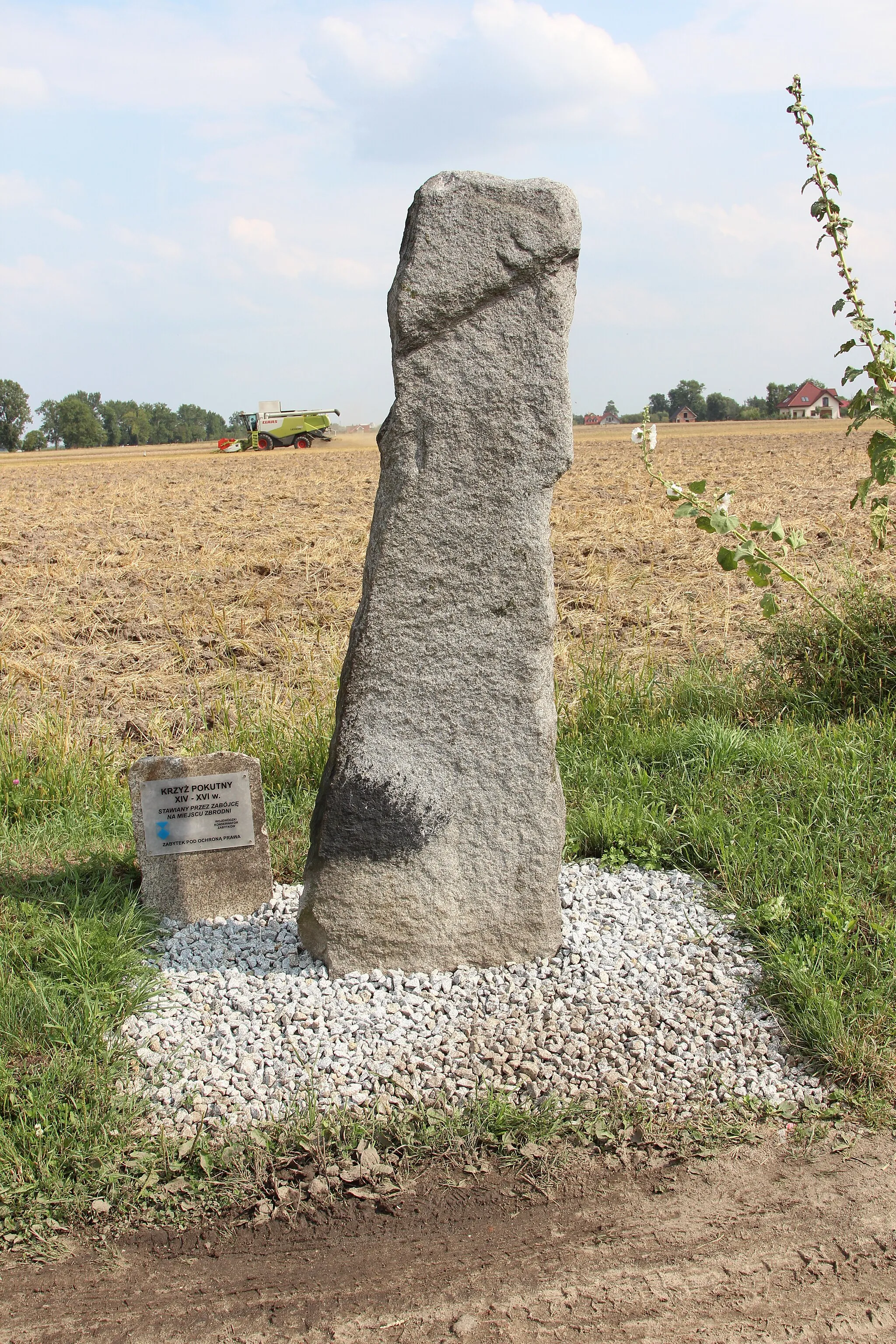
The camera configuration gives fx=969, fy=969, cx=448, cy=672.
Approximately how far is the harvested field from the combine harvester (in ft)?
54.3

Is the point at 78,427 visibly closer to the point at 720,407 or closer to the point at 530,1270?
the point at 720,407

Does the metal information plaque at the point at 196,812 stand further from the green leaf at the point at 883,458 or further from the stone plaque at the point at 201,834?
the green leaf at the point at 883,458

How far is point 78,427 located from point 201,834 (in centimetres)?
9983

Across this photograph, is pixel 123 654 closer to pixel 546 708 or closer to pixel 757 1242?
pixel 546 708

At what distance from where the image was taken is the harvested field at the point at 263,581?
6801 mm

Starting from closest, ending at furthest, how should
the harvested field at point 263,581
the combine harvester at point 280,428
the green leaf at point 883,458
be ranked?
the green leaf at point 883,458 → the harvested field at point 263,581 → the combine harvester at point 280,428

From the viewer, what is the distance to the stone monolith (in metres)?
3.06

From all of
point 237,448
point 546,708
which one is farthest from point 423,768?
point 237,448

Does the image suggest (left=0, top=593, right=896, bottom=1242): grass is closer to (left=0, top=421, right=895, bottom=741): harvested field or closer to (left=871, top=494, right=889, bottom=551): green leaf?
(left=871, top=494, right=889, bottom=551): green leaf

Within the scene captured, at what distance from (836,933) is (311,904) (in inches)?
72.3

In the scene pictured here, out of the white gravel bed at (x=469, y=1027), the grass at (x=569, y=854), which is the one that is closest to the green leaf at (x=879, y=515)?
the grass at (x=569, y=854)

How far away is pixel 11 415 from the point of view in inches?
3438

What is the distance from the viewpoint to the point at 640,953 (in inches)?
139

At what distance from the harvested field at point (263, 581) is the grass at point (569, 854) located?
0.83 metres
